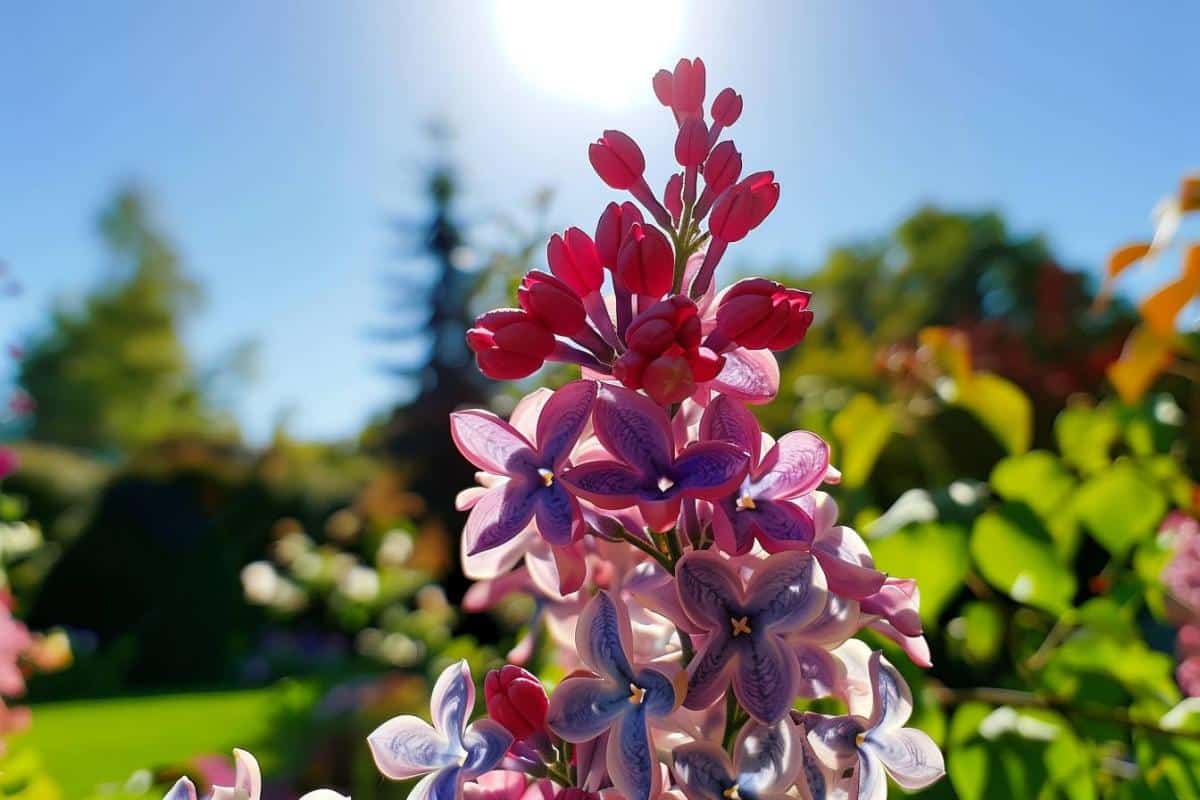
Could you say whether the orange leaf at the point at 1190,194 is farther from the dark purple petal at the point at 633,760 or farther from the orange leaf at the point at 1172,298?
the dark purple petal at the point at 633,760

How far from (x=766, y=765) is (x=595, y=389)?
146 mm

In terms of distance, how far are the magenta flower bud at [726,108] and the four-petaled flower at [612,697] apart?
0.71ft

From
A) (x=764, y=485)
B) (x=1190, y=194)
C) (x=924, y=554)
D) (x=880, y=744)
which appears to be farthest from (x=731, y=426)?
(x=1190, y=194)

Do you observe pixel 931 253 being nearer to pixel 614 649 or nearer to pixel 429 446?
pixel 429 446

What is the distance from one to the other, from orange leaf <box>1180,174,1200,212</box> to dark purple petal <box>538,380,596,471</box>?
0.61 metres

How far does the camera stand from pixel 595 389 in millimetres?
342

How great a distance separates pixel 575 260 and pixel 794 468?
119 millimetres

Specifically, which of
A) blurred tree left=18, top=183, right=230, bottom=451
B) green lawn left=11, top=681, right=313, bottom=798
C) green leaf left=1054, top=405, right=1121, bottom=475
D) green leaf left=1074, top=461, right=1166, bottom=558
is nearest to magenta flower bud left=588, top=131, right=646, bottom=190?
green leaf left=1074, top=461, right=1166, bottom=558

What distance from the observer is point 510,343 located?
1.13 feet

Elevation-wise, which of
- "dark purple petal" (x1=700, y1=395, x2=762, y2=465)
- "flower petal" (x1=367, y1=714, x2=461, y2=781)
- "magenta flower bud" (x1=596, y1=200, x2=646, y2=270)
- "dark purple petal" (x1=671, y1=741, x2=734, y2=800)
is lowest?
"flower petal" (x1=367, y1=714, x2=461, y2=781)

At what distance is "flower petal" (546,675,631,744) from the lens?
323mm

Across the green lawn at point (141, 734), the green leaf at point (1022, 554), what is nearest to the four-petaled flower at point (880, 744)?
the green leaf at point (1022, 554)

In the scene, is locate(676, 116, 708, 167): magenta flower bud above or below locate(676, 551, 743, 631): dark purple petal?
above

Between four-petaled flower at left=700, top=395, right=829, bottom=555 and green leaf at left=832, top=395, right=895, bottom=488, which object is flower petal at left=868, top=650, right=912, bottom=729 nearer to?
four-petaled flower at left=700, top=395, right=829, bottom=555
